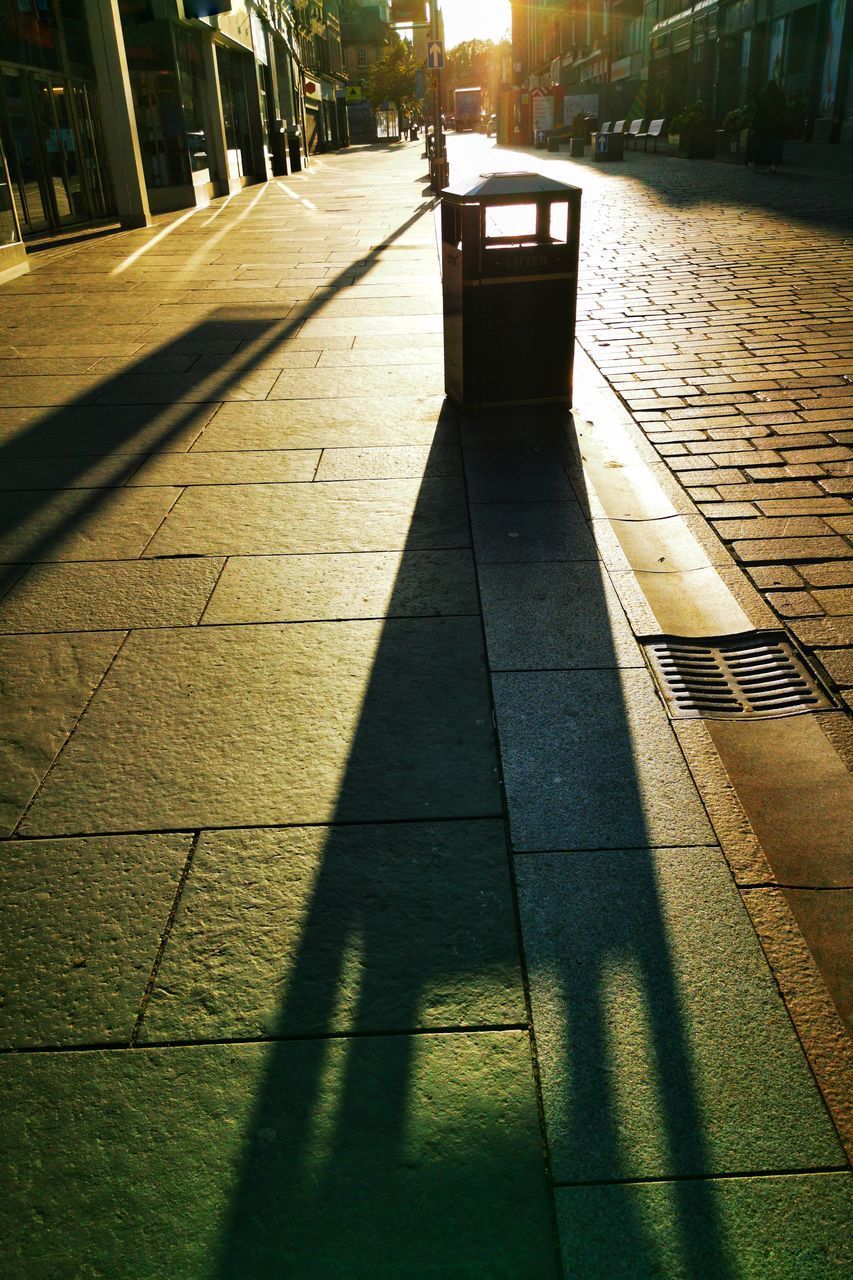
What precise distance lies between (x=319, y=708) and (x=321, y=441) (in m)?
3.07

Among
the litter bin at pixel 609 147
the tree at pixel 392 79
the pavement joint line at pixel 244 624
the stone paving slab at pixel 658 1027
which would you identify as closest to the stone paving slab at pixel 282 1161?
the stone paving slab at pixel 658 1027

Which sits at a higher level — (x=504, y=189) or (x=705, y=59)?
(x=705, y=59)

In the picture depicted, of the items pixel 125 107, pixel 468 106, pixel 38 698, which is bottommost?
pixel 38 698

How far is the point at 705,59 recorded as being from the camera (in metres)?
36.4

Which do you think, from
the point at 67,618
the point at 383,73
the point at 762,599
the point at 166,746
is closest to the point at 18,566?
the point at 67,618

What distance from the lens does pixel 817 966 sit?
86.7 inches

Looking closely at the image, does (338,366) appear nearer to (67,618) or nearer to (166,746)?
(67,618)

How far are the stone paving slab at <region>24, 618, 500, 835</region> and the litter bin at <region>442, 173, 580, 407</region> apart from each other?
9.36 ft

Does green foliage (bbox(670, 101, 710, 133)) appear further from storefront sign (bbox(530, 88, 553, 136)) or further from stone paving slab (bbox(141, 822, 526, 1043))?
stone paving slab (bbox(141, 822, 526, 1043))

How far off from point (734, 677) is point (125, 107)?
17724 mm

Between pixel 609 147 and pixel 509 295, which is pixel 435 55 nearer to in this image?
pixel 609 147

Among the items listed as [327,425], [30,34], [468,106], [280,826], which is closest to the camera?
[280,826]

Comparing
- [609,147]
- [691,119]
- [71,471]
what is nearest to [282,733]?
[71,471]

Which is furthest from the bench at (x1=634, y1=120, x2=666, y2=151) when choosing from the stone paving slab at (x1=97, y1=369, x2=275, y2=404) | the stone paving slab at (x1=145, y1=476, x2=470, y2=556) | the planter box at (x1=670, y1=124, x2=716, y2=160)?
the stone paving slab at (x1=145, y1=476, x2=470, y2=556)
